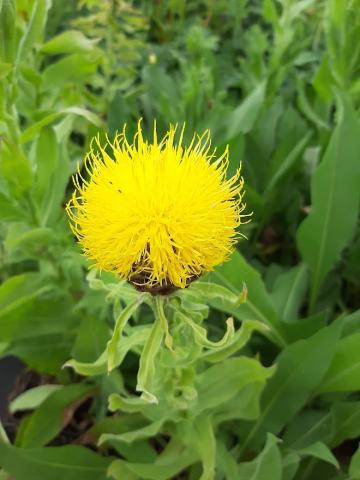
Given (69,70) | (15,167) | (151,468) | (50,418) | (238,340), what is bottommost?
(50,418)

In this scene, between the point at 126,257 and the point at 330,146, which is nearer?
the point at 126,257

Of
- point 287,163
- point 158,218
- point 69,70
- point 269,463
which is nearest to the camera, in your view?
point 158,218

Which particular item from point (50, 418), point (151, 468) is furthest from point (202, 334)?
point (50, 418)

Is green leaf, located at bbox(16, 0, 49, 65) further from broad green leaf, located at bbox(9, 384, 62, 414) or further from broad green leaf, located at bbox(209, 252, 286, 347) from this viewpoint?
broad green leaf, located at bbox(9, 384, 62, 414)

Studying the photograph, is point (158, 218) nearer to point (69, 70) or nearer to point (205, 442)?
point (205, 442)

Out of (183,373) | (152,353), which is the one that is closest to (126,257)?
(152,353)

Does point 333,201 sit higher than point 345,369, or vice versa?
point 333,201

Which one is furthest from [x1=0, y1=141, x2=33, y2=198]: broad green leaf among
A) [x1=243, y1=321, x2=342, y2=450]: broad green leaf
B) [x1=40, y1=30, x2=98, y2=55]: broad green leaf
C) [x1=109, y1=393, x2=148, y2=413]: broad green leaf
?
[x1=243, y1=321, x2=342, y2=450]: broad green leaf

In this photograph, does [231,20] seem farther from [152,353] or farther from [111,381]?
[152,353]
